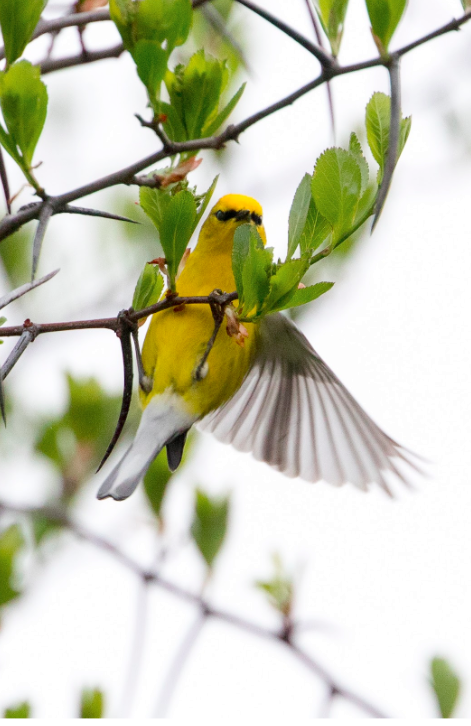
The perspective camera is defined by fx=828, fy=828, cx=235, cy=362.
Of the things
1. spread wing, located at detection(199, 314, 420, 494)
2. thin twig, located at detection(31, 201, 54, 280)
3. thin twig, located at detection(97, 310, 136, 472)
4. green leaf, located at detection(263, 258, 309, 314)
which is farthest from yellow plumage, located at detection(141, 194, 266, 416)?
thin twig, located at detection(31, 201, 54, 280)

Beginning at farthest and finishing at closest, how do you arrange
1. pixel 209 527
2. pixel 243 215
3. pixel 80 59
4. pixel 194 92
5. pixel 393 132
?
pixel 243 215 < pixel 209 527 < pixel 80 59 < pixel 194 92 < pixel 393 132

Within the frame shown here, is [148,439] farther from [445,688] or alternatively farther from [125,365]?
[125,365]

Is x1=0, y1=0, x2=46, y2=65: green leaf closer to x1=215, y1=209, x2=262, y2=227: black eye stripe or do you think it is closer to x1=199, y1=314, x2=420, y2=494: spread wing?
x1=215, y1=209, x2=262, y2=227: black eye stripe

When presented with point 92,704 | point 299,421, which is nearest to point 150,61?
point 92,704

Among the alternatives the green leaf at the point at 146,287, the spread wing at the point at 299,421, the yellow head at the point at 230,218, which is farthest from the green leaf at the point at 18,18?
the spread wing at the point at 299,421

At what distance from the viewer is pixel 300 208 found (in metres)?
1.35

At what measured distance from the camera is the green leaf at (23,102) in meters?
1.23

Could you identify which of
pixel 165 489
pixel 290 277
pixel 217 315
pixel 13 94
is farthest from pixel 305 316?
pixel 13 94

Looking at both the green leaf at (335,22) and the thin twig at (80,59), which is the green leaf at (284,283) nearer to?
the green leaf at (335,22)

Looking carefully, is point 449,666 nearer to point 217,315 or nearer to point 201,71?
point 217,315

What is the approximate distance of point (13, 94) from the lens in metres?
1.24

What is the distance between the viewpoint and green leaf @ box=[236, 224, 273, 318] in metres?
1.41

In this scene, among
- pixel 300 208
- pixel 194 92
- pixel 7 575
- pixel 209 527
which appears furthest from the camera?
pixel 209 527

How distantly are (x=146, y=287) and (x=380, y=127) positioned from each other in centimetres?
50
